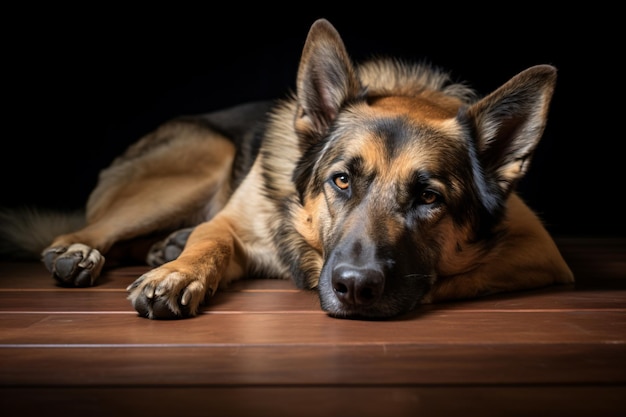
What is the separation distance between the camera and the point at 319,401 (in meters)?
1.44

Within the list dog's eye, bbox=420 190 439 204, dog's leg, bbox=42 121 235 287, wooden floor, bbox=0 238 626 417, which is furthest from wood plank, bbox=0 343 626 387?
dog's leg, bbox=42 121 235 287

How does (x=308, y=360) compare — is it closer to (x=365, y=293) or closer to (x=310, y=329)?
(x=310, y=329)

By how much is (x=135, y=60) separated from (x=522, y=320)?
323cm

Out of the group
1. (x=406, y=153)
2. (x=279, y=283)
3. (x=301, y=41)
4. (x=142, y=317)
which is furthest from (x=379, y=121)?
(x=301, y=41)

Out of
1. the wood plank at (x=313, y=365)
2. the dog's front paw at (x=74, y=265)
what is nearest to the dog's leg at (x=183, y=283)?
the wood plank at (x=313, y=365)

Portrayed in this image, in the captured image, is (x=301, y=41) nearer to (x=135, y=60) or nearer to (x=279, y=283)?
(x=135, y=60)

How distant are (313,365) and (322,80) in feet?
4.60

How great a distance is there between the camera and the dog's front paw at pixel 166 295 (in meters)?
2.11

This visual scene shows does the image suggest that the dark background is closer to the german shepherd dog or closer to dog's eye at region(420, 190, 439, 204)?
the german shepherd dog

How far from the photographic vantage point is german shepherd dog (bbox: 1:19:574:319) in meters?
2.19

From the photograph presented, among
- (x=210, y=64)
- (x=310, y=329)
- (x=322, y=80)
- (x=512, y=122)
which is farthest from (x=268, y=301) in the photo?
(x=210, y=64)

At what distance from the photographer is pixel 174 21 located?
438 cm

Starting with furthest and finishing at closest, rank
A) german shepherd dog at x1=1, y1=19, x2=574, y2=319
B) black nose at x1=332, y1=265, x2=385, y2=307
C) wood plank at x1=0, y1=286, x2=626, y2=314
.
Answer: wood plank at x1=0, y1=286, x2=626, y2=314 → german shepherd dog at x1=1, y1=19, x2=574, y2=319 → black nose at x1=332, y1=265, x2=385, y2=307

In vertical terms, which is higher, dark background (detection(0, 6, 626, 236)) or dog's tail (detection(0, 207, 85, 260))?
dark background (detection(0, 6, 626, 236))
